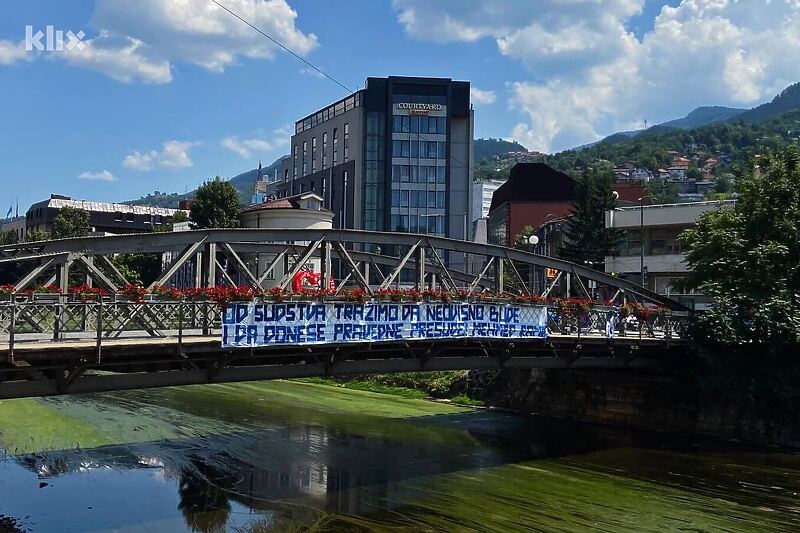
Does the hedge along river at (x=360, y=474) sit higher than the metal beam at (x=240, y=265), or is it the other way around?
the metal beam at (x=240, y=265)

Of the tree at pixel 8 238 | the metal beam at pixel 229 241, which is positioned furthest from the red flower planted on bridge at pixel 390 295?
the tree at pixel 8 238

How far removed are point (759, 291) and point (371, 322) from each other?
17.6 metres

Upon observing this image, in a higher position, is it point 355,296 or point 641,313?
point 355,296

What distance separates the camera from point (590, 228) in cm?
6762

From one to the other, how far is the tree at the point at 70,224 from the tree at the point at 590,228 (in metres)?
51.4

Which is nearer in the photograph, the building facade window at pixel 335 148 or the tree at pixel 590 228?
the tree at pixel 590 228

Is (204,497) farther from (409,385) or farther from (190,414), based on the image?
(409,385)

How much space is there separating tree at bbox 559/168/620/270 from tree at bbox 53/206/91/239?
2022 inches

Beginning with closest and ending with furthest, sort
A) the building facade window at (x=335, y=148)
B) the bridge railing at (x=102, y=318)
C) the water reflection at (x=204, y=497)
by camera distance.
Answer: the bridge railing at (x=102, y=318)
the water reflection at (x=204, y=497)
the building facade window at (x=335, y=148)

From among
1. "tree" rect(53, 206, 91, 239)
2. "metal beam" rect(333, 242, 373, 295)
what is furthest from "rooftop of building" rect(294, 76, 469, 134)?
"metal beam" rect(333, 242, 373, 295)

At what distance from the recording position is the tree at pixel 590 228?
66.1 m

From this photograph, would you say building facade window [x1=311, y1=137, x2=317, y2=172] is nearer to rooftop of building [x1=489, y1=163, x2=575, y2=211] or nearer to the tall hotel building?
the tall hotel building

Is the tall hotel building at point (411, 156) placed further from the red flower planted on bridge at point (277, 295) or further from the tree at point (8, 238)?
the tree at point (8, 238)

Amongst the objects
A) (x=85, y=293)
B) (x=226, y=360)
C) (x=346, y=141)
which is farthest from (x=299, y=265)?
(x=346, y=141)
